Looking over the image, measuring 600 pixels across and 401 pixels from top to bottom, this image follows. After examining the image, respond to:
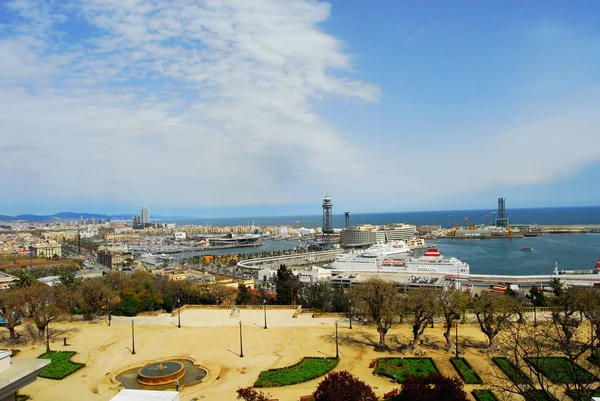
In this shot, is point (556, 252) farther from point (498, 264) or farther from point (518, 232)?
point (518, 232)

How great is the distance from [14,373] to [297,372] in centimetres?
824

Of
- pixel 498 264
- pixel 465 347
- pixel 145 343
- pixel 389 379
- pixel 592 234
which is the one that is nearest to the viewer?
pixel 389 379

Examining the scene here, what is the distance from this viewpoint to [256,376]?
11.8 metres

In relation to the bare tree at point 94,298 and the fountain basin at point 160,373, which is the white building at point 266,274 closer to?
the bare tree at point 94,298

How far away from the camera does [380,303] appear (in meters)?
14.8

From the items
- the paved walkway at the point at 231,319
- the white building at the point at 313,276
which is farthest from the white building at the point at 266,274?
the paved walkway at the point at 231,319

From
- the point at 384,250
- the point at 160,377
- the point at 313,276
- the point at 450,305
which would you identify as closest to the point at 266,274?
the point at 313,276

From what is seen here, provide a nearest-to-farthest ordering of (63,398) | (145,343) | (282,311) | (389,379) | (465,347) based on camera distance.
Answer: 1. (63,398)
2. (389,379)
3. (465,347)
4. (145,343)
5. (282,311)

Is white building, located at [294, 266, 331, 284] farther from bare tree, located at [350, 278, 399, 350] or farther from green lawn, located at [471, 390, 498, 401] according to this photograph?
green lawn, located at [471, 390, 498, 401]

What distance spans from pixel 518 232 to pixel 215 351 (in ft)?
309

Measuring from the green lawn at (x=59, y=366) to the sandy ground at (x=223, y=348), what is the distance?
212mm

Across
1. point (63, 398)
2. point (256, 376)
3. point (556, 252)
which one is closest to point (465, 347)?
point (256, 376)

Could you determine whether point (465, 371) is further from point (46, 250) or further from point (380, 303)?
point (46, 250)

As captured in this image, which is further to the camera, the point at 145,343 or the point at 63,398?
the point at 145,343
